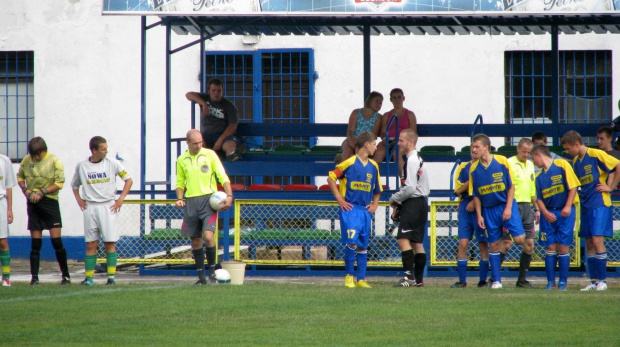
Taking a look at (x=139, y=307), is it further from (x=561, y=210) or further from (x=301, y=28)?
(x=301, y=28)

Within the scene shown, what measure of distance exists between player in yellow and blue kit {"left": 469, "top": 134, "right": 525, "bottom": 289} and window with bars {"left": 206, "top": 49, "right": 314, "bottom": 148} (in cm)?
850

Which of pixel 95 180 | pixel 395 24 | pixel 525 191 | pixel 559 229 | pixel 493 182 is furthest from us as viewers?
pixel 395 24

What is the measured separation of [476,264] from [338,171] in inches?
141

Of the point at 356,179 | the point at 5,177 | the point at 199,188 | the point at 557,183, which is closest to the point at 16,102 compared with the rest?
the point at 5,177

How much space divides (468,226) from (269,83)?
8978mm

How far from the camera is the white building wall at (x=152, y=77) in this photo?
1955 cm

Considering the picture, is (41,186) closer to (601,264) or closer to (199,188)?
(199,188)

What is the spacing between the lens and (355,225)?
11523 millimetres

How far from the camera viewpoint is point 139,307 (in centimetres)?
949

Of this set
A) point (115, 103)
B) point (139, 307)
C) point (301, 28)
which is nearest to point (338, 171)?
point (139, 307)

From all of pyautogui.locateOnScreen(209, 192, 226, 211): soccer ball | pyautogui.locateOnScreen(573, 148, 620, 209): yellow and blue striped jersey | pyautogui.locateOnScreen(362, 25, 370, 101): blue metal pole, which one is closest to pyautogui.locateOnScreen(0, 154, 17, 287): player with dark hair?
pyautogui.locateOnScreen(209, 192, 226, 211): soccer ball

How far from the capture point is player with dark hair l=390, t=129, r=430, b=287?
1168cm

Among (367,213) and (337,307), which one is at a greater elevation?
(367,213)

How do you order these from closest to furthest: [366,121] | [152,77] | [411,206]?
[411,206]
[366,121]
[152,77]
